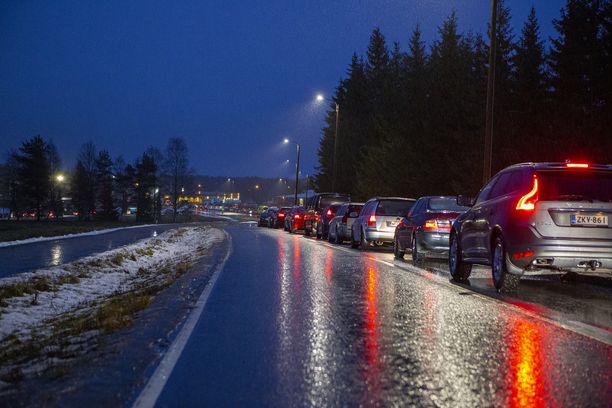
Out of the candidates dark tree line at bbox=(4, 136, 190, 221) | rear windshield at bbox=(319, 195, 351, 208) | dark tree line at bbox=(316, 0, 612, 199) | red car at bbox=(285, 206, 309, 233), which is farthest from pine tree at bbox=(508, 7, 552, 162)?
dark tree line at bbox=(4, 136, 190, 221)

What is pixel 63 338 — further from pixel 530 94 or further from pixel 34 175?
pixel 34 175

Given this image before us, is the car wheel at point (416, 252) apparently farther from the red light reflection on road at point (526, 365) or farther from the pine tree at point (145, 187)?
the pine tree at point (145, 187)

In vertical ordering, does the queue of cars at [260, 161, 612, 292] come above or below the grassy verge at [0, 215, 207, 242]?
above

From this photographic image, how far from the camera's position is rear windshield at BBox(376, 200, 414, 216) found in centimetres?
2197

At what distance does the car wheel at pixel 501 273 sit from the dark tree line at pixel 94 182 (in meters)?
83.0

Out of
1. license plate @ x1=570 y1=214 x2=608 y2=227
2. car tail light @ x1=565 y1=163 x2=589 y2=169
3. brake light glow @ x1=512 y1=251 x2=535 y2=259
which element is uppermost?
car tail light @ x1=565 y1=163 x2=589 y2=169

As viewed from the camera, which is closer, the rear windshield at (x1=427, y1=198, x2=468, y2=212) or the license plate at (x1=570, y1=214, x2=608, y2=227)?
the license plate at (x1=570, y1=214, x2=608, y2=227)

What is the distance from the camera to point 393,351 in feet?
20.7

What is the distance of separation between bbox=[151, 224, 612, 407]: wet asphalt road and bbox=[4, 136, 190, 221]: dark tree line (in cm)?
8368

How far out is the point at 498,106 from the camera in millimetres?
42844

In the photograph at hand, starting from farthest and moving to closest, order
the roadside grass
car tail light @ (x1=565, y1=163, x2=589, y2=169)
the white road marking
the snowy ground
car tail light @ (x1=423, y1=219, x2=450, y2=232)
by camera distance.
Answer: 1. car tail light @ (x1=423, y1=219, x2=450, y2=232)
2. car tail light @ (x1=565, y1=163, x2=589, y2=169)
3. the snowy ground
4. the roadside grass
5. the white road marking

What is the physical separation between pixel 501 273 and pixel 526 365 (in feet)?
16.6

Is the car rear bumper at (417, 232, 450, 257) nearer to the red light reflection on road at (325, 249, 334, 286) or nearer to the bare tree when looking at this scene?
the red light reflection on road at (325, 249, 334, 286)

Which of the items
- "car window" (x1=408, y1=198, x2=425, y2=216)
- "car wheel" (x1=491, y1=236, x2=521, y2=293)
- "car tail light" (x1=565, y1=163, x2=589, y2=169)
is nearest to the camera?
"car tail light" (x1=565, y1=163, x2=589, y2=169)
